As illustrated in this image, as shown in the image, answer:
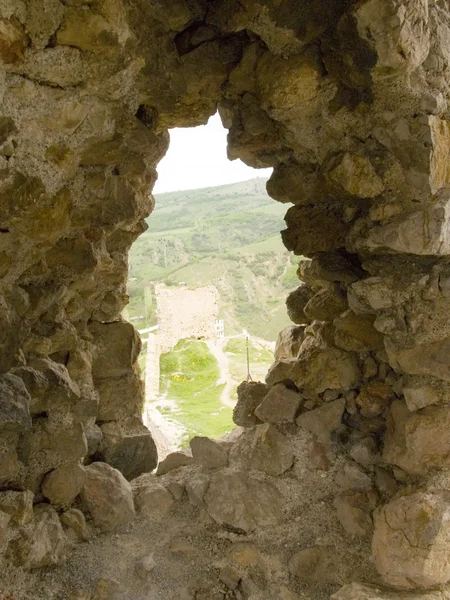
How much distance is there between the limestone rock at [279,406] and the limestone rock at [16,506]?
1.17 m

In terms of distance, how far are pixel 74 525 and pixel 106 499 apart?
179mm

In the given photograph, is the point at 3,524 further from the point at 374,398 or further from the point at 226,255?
the point at 226,255

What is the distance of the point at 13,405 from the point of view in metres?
1.82

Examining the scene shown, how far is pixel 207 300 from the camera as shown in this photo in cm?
674

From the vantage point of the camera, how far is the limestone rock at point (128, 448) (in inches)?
103

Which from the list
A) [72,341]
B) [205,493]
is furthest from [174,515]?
[72,341]

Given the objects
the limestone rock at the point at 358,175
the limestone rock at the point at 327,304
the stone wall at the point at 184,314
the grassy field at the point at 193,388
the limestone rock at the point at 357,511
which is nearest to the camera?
the limestone rock at the point at 358,175

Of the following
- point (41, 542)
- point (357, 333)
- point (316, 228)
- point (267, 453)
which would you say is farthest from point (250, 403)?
point (41, 542)

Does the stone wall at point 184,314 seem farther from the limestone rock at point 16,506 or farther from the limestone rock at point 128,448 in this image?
the limestone rock at point 16,506

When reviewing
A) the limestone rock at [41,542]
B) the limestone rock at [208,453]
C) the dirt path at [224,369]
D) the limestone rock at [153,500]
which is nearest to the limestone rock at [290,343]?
the limestone rock at [208,453]

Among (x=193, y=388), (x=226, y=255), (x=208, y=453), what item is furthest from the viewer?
(x=226, y=255)

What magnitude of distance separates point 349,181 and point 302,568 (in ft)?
5.48

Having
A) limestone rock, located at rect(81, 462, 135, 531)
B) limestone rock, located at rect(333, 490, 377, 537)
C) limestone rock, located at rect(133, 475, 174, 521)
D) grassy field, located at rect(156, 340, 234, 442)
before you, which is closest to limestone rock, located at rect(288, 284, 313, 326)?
limestone rock, located at rect(333, 490, 377, 537)

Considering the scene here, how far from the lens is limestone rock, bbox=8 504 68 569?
1898mm
